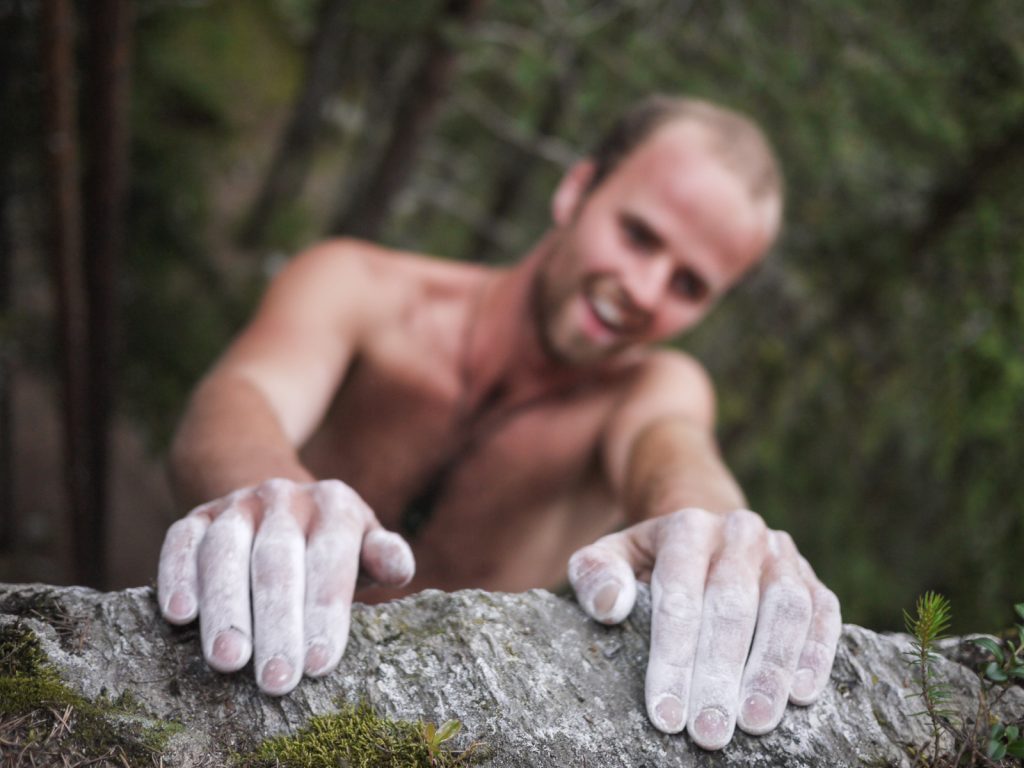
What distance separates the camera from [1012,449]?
303cm

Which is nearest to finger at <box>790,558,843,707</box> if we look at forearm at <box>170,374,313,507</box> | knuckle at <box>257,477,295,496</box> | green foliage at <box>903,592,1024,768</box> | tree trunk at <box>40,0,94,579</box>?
green foliage at <box>903,592,1024,768</box>

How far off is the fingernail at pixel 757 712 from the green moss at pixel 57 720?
84cm

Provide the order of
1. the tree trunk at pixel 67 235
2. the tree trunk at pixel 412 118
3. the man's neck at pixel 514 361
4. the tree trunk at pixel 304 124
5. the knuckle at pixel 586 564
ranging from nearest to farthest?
the knuckle at pixel 586 564
the tree trunk at pixel 67 235
the man's neck at pixel 514 361
the tree trunk at pixel 412 118
the tree trunk at pixel 304 124

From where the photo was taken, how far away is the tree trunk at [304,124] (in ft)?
17.6

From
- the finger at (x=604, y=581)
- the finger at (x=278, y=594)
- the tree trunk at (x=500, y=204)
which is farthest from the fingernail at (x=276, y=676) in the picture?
the tree trunk at (x=500, y=204)

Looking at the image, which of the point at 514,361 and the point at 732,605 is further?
the point at 514,361

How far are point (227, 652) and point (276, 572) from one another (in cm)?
13

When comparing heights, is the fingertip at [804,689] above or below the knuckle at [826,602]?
below

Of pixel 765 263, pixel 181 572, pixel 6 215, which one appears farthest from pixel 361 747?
pixel 765 263

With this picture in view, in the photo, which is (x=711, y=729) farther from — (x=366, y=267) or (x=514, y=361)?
(x=366, y=267)

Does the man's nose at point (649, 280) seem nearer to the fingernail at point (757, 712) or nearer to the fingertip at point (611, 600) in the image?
the fingertip at point (611, 600)

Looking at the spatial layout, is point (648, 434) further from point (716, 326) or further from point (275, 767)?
point (716, 326)

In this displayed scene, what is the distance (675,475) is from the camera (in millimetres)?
2146

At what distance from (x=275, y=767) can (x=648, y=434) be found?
191 cm
